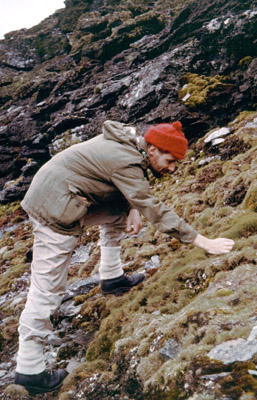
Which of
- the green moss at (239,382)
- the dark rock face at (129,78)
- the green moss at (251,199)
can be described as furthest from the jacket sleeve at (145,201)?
the dark rock face at (129,78)

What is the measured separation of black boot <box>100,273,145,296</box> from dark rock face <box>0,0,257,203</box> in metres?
12.6

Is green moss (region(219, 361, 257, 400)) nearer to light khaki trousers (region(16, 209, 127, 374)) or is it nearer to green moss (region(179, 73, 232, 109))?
light khaki trousers (region(16, 209, 127, 374))

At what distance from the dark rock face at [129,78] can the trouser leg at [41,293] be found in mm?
14532

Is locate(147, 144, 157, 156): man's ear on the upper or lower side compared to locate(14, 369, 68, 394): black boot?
upper

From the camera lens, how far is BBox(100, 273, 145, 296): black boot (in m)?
7.65

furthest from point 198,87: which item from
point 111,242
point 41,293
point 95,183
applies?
point 41,293

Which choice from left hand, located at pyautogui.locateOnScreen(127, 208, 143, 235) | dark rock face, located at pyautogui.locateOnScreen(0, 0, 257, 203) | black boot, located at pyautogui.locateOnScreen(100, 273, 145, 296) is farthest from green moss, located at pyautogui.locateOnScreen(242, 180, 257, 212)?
dark rock face, located at pyautogui.locateOnScreen(0, 0, 257, 203)

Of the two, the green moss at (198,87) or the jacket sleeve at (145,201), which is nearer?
the jacket sleeve at (145,201)

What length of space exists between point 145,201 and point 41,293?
2.38m

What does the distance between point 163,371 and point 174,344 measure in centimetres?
58

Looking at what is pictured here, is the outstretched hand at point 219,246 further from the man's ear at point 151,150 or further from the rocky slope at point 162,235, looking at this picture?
the man's ear at point 151,150

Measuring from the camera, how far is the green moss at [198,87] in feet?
63.4

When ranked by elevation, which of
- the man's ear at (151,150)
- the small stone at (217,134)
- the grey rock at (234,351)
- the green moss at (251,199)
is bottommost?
the small stone at (217,134)

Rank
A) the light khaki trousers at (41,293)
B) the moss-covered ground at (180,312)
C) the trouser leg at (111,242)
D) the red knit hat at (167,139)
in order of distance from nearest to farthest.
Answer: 1. the moss-covered ground at (180,312)
2. the light khaki trousers at (41,293)
3. the red knit hat at (167,139)
4. the trouser leg at (111,242)
